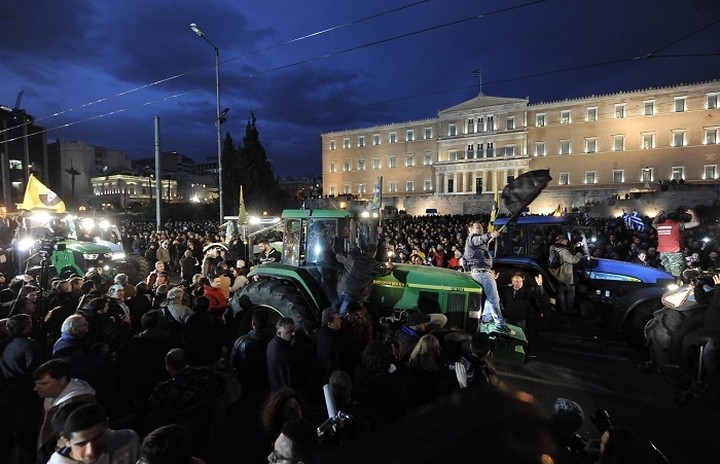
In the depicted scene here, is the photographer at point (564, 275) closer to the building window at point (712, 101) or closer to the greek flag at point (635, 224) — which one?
the greek flag at point (635, 224)

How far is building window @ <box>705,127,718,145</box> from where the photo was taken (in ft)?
152

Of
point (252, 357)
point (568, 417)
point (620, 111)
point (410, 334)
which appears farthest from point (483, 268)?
point (620, 111)

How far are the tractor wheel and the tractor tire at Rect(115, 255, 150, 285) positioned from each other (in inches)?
469

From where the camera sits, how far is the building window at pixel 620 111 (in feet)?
167

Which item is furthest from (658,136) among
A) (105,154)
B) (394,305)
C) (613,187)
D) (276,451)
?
(105,154)

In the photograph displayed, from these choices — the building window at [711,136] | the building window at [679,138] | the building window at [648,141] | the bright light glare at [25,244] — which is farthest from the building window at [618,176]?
the bright light glare at [25,244]

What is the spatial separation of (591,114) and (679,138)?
1029 cm

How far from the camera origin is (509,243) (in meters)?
8.88

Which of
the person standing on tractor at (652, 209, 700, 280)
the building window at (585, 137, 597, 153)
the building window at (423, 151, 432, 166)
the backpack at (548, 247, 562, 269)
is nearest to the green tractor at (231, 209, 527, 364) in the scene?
the backpack at (548, 247, 562, 269)

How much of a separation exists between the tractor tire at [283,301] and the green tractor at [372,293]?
0.02 m

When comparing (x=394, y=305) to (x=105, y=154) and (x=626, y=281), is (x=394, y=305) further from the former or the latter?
(x=105, y=154)

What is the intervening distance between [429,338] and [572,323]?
6183 millimetres

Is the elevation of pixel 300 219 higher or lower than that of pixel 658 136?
lower

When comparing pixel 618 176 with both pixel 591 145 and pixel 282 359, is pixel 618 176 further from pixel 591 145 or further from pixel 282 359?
pixel 282 359
